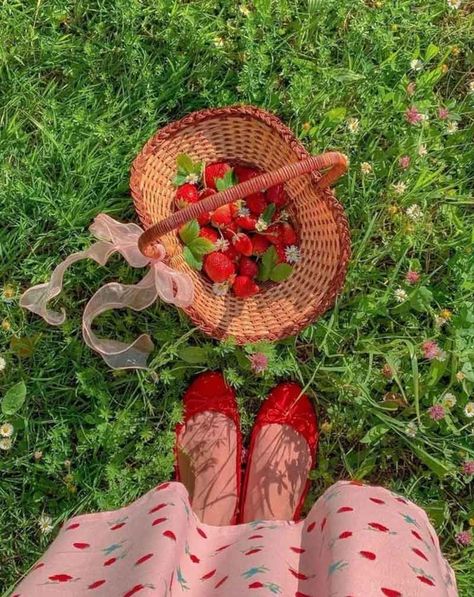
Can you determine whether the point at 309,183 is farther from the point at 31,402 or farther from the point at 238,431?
the point at 31,402

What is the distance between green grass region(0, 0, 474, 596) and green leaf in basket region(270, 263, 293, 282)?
145mm

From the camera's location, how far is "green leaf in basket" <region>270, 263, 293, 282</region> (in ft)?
5.50

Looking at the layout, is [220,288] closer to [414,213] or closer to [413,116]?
[414,213]

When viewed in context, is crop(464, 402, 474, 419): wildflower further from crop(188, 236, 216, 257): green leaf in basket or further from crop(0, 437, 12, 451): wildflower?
crop(0, 437, 12, 451): wildflower

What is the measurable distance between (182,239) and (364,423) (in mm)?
607

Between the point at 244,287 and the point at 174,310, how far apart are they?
0.18 meters

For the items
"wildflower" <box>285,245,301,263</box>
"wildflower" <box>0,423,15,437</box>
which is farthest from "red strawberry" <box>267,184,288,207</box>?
"wildflower" <box>0,423,15,437</box>

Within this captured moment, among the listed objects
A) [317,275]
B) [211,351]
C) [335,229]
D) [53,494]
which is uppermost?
[335,229]

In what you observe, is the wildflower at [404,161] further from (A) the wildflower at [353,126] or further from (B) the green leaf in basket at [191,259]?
(B) the green leaf in basket at [191,259]

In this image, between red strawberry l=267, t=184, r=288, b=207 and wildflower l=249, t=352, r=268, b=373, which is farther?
red strawberry l=267, t=184, r=288, b=207

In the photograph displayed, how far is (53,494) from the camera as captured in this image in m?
1.69

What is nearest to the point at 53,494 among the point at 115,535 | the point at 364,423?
the point at 115,535

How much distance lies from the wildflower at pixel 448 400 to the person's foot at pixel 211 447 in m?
0.48

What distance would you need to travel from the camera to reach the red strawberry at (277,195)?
171cm
